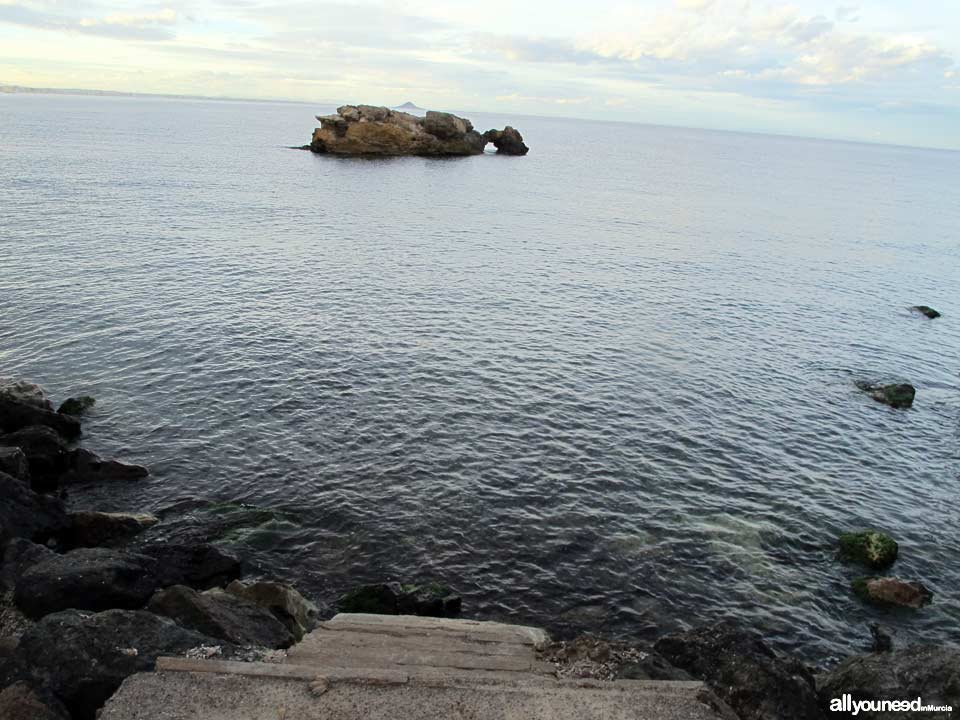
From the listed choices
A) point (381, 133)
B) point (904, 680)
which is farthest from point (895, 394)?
point (381, 133)

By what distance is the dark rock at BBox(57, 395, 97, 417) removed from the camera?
3603 cm

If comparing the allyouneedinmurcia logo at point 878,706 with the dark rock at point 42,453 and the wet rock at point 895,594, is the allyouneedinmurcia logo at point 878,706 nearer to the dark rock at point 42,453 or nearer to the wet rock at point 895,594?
the wet rock at point 895,594

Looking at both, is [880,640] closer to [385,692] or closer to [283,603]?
[385,692]

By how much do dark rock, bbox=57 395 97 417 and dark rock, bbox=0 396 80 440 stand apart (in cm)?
144

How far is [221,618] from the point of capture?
64.3ft

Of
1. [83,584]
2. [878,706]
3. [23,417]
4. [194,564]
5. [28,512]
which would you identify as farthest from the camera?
[23,417]

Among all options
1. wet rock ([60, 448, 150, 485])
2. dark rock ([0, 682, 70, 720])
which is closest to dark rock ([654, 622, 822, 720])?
dark rock ([0, 682, 70, 720])

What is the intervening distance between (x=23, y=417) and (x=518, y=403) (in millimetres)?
24086

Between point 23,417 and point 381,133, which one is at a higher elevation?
point 381,133

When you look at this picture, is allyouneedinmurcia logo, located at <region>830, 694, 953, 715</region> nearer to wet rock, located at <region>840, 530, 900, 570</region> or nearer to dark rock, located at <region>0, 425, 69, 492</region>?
wet rock, located at <region>840, 530, 900, 570</region>

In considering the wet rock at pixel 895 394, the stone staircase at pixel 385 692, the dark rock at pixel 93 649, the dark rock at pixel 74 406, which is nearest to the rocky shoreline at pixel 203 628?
the dark rock at pixel 93 649

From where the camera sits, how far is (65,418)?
112 feet

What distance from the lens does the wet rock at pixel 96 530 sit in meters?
26.3

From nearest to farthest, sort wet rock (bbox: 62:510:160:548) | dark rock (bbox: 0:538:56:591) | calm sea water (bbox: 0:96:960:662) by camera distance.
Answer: dark rock (bbox: 0:538:56:591) < wet rock (bbox: 62:510:160:548) < calm sea water (bbox: 0:96:960:662)
